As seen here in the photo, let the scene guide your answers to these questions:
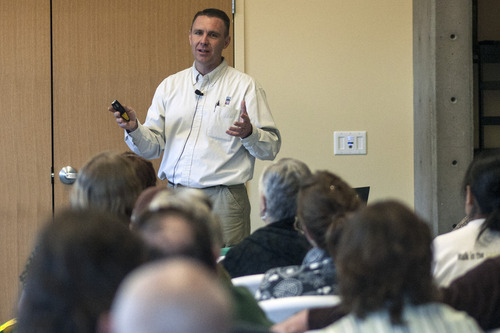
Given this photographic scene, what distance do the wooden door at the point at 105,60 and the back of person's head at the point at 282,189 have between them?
1.94 meters

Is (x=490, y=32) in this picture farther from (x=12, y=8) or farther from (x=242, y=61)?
(x=12, y=8)

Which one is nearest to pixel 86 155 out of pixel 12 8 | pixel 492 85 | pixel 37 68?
pixel 37 68

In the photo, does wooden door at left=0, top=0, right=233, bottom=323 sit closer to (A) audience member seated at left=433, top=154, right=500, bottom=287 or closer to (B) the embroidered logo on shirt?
(A) audience member seated at left=433, top=154, right=500, bottom=287

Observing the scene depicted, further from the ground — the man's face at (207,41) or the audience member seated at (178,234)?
the man's face at (207,41)

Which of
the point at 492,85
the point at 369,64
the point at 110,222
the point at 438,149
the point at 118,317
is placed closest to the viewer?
the point at 118,317

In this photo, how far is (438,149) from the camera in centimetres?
404

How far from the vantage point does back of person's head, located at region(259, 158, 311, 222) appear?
2.36 meters

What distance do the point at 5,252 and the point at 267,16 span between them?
2.17 meters

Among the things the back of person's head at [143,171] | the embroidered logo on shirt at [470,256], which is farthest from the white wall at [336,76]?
the embroidered logo on shirt at [470,256]

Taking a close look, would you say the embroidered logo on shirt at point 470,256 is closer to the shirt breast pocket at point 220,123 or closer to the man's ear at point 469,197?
the man's ear at point 469,197

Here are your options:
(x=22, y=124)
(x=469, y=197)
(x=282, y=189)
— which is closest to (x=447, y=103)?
(x=469, y=197)

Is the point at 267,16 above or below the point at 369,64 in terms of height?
above

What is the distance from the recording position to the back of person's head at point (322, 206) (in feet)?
6.47

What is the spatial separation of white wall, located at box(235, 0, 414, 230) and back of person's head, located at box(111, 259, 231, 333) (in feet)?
11.4
